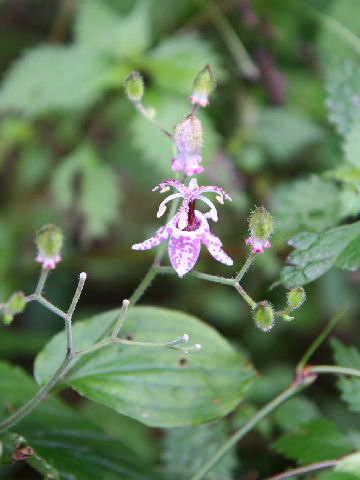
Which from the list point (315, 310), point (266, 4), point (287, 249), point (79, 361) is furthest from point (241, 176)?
point (79, 361)

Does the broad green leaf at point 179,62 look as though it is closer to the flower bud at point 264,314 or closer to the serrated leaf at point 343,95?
the serrated leaf at point 343,95

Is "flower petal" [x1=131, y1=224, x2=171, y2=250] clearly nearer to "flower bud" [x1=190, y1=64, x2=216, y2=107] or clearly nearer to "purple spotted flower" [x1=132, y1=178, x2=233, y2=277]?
"purple spotted flower" [x1=132, y1=178, x2=233, y2=277]

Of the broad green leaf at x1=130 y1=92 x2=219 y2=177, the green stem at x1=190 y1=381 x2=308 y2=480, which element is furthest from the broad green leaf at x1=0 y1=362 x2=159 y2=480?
the broad green leaf at x1=130 y1=92 x2=219 y2=177

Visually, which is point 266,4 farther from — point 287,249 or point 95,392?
point 95,392

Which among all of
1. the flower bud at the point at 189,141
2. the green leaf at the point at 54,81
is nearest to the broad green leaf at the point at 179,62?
the green leaf at the point at 54,81

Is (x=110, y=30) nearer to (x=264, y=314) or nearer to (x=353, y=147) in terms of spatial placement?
(x=353, y=147)
